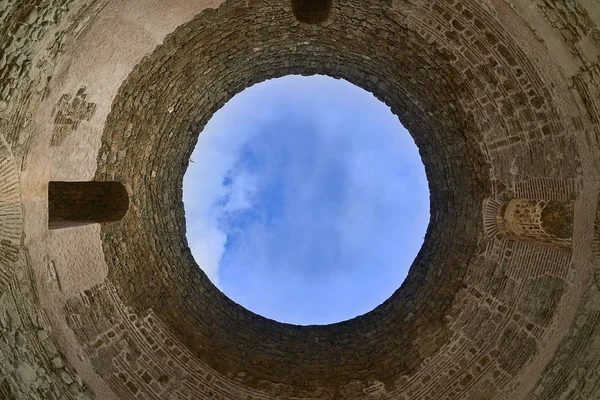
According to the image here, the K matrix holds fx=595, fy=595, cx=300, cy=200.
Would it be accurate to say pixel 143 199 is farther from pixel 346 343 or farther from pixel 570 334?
pixel 570 334

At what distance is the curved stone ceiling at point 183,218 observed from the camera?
17.3ft

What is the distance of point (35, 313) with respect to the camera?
5.46m

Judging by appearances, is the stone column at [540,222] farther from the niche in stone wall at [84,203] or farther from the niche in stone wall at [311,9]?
the niche in stone wall at [84,203]

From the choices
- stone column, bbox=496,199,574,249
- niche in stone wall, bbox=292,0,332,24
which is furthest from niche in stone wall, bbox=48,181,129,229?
stone column, bbox=496,199,574,249

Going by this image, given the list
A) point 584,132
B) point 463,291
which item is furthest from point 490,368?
point 584,132

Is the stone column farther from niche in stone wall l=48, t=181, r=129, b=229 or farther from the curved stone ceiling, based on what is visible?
niche in stone wall l=48, t=181, r=129, b=229

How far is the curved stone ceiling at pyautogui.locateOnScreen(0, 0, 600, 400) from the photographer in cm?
527

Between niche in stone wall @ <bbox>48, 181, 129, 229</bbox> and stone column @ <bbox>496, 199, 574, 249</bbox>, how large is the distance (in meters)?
4.29

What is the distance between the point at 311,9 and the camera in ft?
22.4

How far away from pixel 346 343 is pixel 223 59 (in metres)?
3.89

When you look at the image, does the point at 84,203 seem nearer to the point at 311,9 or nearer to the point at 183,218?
the point at 183,218

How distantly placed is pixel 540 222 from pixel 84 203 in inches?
186

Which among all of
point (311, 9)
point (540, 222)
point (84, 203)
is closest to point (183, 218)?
point (84, 203)

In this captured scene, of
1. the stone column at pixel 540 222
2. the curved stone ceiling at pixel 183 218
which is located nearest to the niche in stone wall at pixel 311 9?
the curved stone ceiling at pixel 183 218
